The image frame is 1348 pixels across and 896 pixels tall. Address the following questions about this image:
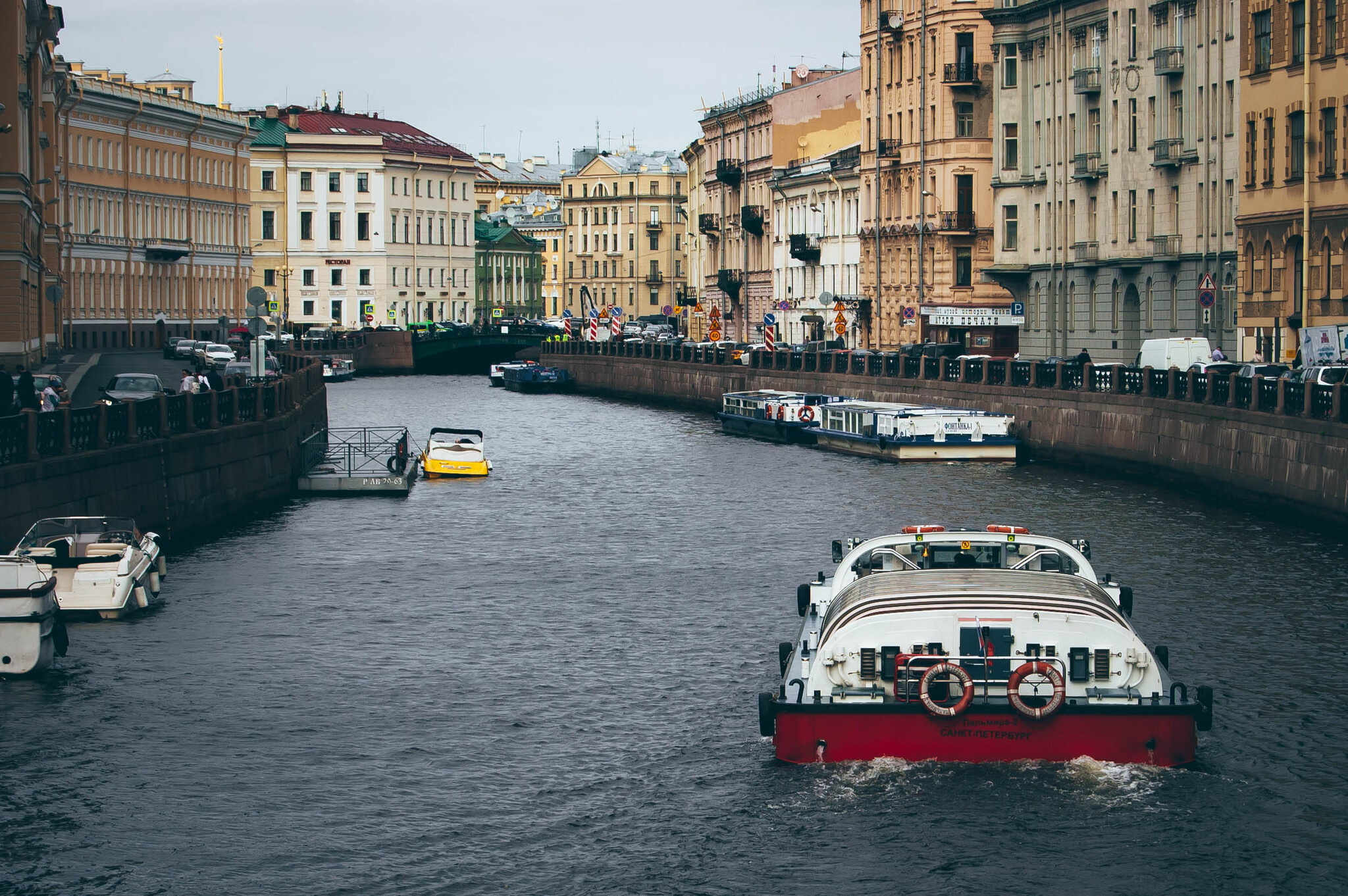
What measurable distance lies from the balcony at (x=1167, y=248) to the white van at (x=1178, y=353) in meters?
10.7

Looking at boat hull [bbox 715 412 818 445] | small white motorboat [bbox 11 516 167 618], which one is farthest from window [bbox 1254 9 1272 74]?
small white motorboat [bbox 11 516 167 618]

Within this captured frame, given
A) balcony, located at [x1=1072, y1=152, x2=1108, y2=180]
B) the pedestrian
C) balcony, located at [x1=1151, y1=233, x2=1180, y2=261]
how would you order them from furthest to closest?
balcony, located at [x1=1072, y1=152, x2=1108, y2=180], balcony, located at [x1=1151, y1=233, x2=1180, y2=261], the pedestrian

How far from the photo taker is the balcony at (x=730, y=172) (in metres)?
126

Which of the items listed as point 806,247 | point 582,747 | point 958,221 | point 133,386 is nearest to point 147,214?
point 806,247

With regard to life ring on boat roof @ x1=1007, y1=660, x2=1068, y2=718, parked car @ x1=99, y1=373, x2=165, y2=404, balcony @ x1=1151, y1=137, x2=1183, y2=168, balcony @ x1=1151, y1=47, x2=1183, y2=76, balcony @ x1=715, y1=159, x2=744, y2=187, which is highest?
balcony @ x1=715, y1=159, x2=744, y2=187

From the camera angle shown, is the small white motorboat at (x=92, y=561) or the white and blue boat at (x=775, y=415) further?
the white and blue boat at (x=775, y=415)

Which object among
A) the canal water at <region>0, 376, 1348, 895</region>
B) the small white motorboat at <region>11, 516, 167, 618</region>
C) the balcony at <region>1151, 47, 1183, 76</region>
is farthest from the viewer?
the balcony at <region>1151, 47, 1183, 76</region>

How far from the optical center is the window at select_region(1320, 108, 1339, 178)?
50.8 metres

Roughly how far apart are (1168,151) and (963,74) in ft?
77.3

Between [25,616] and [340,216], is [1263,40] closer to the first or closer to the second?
[25,616]

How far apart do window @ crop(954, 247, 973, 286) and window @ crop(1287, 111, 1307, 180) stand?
36.2m

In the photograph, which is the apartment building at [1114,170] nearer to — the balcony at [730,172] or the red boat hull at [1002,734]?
the red boat hull at [1002,734]

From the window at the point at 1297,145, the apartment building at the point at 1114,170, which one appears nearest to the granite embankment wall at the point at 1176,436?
the apartment building at the point at 1114,170

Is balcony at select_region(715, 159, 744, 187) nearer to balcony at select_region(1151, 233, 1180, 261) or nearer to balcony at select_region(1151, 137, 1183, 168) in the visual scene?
balcony at select_region(1151, 137, 1183, 168)
